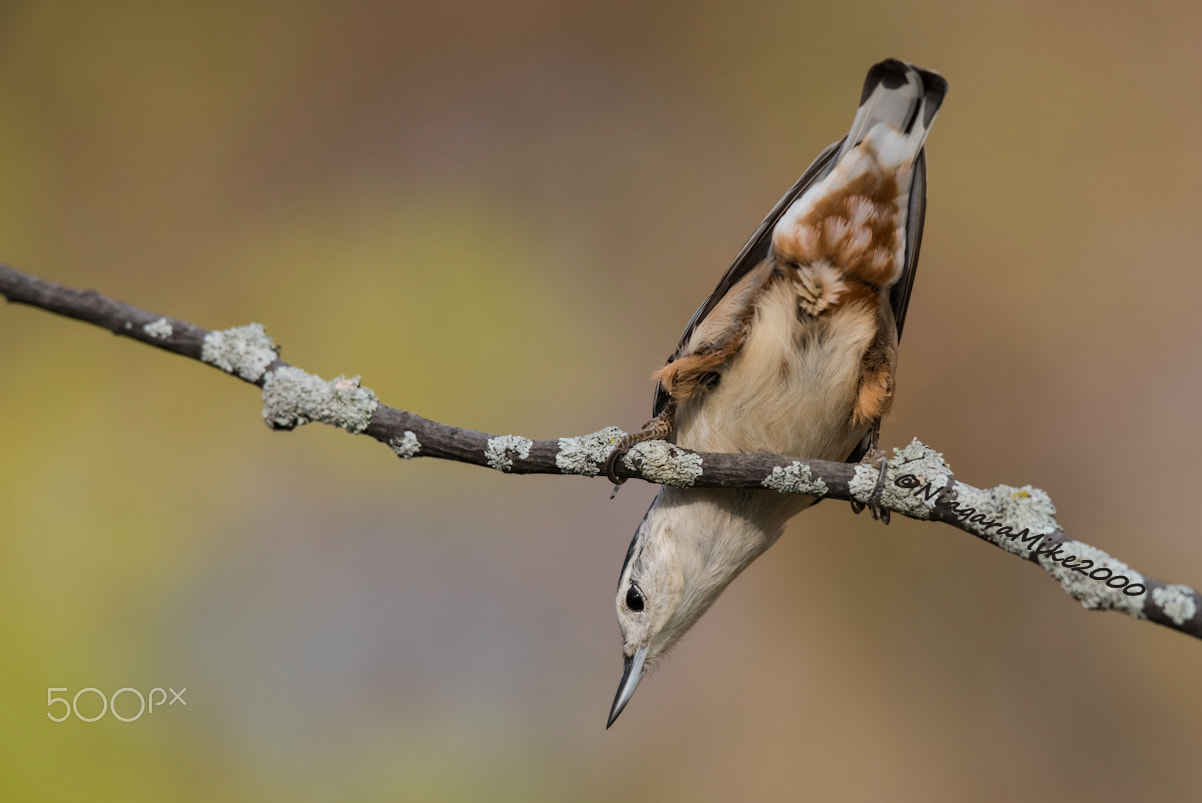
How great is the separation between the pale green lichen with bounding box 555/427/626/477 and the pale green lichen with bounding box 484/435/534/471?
0.08 meters

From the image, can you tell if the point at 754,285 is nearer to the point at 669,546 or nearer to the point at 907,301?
the point at 907,301

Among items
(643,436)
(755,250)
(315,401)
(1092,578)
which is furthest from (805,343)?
(315,401)

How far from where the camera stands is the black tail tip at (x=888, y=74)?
1.55 metres

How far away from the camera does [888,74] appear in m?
1.57

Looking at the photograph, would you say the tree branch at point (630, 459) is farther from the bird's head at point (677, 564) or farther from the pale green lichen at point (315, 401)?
the bird's head at point (677, 564)

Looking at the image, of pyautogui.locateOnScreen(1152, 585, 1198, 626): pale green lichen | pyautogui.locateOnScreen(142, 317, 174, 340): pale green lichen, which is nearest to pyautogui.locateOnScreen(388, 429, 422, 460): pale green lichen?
pyautogui.locateOnScreen(142, 317, 174, 340): pale green lichen

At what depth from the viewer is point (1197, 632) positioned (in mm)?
995

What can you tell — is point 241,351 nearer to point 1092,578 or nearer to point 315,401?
point 315,401

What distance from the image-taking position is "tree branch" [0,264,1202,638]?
42.1 inches

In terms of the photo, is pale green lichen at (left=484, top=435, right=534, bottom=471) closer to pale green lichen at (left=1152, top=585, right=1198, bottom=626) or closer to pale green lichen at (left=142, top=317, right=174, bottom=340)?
pale green lichen at (left=142, top=317, right=174, bottom=340)

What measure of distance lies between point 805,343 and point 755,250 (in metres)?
0.25

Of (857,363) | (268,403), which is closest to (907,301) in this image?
(857,363)

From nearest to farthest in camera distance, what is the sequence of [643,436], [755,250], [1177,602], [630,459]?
[1177,602], [630,459], [643,436], [755,250]

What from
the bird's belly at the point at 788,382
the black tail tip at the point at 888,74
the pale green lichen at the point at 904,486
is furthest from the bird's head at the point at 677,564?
the black tail tip at the point at 888,74
